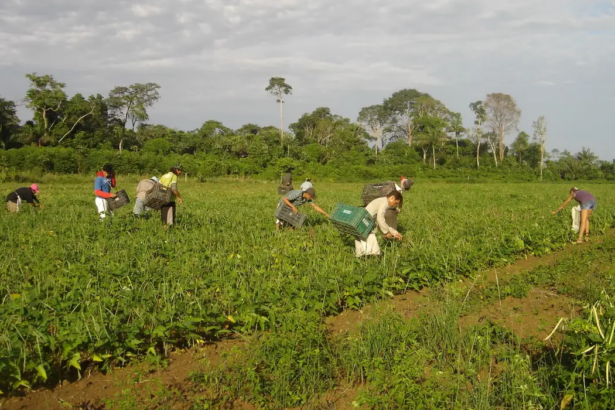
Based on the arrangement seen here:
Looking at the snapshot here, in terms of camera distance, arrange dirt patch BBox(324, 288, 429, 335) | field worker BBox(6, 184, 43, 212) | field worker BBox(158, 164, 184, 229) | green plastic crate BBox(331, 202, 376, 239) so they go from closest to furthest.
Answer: dirt patch BBox(324, 288, 429, 335) → green plastic crate BBox(331, 202, 376, 239) → field worker BBox(158, 164, 184, 229) → field worker BBox(6, 184, 43, 212)

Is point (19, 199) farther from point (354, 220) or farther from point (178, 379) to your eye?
point (178, 379)

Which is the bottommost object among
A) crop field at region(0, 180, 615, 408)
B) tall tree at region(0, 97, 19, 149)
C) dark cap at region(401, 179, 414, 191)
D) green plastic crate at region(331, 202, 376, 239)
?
crop field at region(0, 180, 615, 408)

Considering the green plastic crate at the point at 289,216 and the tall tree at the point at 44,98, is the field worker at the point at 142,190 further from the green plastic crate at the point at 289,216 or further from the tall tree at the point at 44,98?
the tall tree at the point at 44,98

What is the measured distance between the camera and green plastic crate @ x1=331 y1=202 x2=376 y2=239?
24.3ft

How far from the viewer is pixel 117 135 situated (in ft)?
145

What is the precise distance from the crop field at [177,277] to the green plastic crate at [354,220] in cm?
47

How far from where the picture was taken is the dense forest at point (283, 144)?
121 ft

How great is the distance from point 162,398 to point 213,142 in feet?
141

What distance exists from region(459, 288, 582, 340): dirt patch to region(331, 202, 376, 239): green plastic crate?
6.62 ft

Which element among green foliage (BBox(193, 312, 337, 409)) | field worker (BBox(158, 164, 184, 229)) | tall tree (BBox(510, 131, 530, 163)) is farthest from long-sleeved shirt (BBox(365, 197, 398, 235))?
tall tree (BBox(510, 131, 530, 163))

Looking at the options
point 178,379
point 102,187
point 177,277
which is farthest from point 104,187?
point 178,379

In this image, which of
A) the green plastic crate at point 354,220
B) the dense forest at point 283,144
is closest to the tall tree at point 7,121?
the dense forest at point 283,144

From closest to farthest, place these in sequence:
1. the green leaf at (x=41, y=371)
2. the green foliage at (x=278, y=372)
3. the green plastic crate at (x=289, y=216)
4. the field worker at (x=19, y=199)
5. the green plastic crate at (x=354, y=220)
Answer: the green leaf at (x=41, y=371), the green foliage at (x=278, y=372), the green plastic crate at (x=354, y=220), the green plastic crate at (x=289, y=216), the field worker at (x=19, y=199)

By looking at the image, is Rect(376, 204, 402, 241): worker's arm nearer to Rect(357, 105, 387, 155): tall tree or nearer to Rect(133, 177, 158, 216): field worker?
Rect(133, 177, 158, 216): field worker
